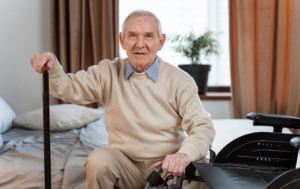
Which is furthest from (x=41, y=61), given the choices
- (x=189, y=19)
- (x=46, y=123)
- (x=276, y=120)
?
(x=189, y=19)

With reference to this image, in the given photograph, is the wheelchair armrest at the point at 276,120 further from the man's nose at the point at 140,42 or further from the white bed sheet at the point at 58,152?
the man's nose at the point at 140,42

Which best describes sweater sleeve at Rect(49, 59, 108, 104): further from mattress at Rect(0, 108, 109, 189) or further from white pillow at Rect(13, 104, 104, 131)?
white pillow at Rect(13, 104, 104, 131)

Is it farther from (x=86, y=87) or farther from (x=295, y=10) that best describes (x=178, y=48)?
(x=86, y=87)

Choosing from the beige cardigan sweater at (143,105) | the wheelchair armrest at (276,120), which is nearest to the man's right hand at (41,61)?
the beige cardigan sweater at (143,105)

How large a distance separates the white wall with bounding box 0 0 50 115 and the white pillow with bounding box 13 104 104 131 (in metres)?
0.83

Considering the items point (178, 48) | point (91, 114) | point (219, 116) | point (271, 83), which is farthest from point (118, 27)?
point (271, 83)

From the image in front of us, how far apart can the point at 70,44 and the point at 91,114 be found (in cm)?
102

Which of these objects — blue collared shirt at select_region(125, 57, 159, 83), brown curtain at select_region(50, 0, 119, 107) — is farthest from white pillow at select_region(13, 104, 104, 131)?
blue collared shirt at select_region(125, 57, 159, 83)

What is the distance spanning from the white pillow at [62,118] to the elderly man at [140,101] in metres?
0.92

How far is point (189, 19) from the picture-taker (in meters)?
3.53

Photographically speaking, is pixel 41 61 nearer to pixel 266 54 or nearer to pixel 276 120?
pixel 276 120

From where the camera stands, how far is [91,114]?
250cm

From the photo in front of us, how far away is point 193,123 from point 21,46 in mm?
2421

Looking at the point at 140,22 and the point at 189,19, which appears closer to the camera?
the point at 140,22
